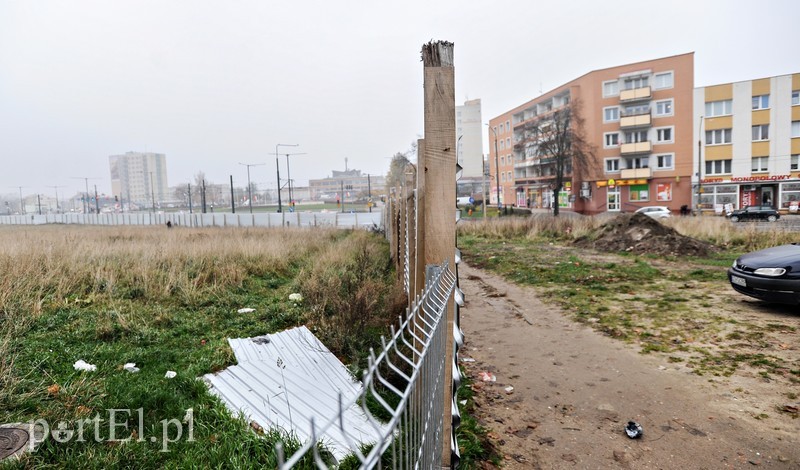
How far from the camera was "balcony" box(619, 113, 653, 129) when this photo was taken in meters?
49.3

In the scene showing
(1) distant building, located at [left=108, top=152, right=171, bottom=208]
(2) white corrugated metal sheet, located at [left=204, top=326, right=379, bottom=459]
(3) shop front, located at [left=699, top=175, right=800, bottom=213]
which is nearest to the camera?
(2) white corrugated metal sheet, located at [left=204, top=326, right=379, bottom=459]

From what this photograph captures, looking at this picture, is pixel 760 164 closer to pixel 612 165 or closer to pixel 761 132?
pixel 761 132

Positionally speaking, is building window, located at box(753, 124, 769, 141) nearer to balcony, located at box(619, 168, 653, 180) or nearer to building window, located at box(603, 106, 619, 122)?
balcony, located at box(619, 168, 653, 180)

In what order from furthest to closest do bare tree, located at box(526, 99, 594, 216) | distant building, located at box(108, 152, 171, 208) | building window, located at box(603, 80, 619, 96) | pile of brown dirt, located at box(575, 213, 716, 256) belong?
1. distant building, located at box(108, 152, 171, 208)
2. building window, located at box(603, 80, 619, 96)
3. bare tree, located at box(526, 99, 594, 216)
4. pile of brown dirt, located at box(575, 213, 716, 256)

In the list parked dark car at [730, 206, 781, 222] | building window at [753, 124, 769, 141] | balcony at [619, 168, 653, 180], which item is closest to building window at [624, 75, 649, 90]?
balcony at [619, 168, 653, 180]

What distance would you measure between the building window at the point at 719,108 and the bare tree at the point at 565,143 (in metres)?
11.1

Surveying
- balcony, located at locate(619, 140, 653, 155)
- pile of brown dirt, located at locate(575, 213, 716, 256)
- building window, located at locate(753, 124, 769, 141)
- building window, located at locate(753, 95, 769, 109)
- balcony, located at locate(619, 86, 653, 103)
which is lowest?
pile of brown dirt, located at locate(575, 213, 716, 256)

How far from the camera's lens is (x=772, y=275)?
6.86m

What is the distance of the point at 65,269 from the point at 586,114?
5459 cm

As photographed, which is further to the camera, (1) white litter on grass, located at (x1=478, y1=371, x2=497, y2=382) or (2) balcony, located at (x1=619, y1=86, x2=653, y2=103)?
(2) balcony, located at (x1=619, y1=86, x2=653, y2=103)

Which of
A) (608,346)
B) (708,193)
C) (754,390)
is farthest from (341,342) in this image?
(708,193)

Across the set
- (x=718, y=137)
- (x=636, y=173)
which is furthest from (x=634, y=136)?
(x=718, y=137)

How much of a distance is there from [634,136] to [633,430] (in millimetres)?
54446

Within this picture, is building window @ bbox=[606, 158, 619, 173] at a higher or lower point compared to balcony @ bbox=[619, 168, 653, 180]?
higher
